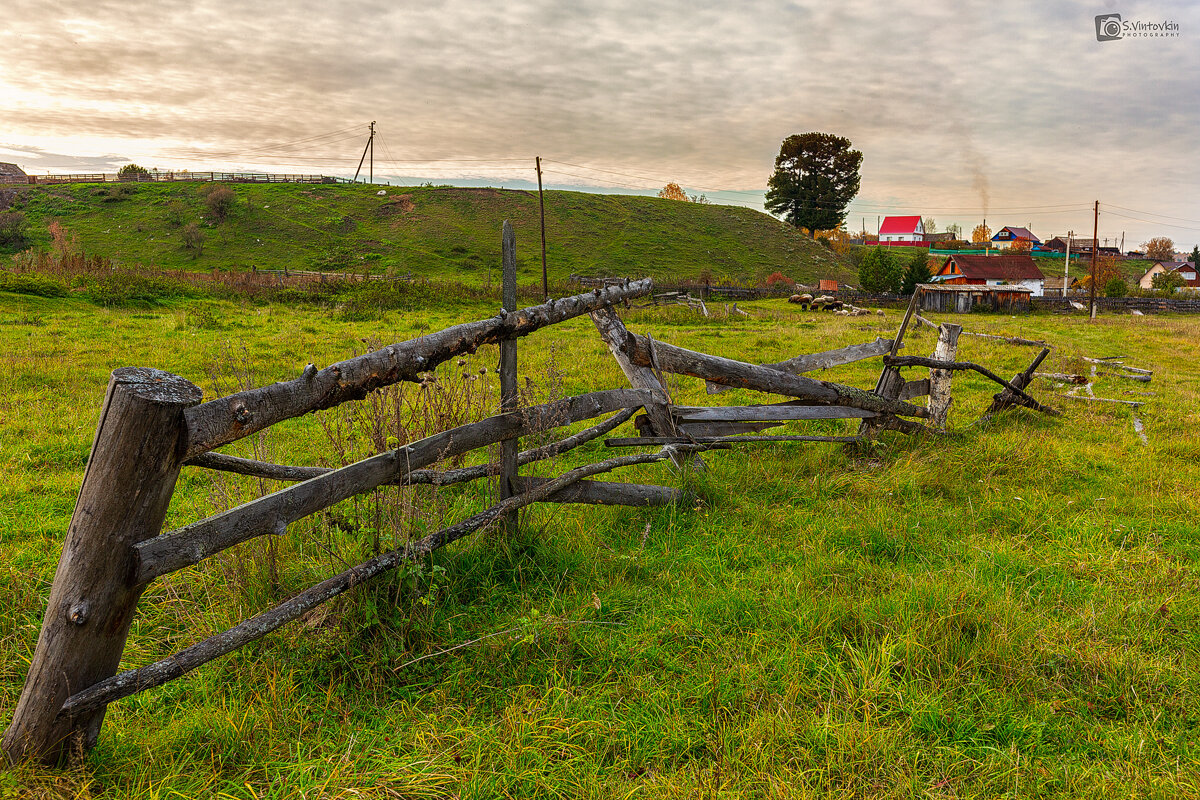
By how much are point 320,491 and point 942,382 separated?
6.83m

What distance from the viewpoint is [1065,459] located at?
6.59 meters

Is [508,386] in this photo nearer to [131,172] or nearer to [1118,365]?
[1118,365]

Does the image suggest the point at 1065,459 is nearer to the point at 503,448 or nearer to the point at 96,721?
the point at 503,448

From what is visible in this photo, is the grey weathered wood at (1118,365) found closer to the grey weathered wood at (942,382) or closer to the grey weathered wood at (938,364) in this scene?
A: the grey weathered wood at (938,364)

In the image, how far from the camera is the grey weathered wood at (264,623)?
7.43 feet

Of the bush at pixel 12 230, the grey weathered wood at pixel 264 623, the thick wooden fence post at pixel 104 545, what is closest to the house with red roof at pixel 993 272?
the grey weathered wood at pixel 264 623

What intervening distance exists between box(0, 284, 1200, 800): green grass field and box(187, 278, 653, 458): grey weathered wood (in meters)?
0.55

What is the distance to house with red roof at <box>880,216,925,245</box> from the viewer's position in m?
112

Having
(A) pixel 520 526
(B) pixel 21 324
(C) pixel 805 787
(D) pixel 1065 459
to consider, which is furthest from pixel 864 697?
(B) pixel 21 324

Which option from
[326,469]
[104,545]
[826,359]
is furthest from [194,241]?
[104,545]

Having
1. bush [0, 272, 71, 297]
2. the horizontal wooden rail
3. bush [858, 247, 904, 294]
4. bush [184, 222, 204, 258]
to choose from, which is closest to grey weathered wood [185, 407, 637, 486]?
the horizontal wooden rail

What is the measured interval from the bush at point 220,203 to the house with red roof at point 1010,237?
107 metres

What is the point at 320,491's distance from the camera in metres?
2.83

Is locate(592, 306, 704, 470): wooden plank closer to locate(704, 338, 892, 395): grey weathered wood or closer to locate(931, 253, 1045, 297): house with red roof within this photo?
locate(704, 338, 892, 395): grey weathered wood
